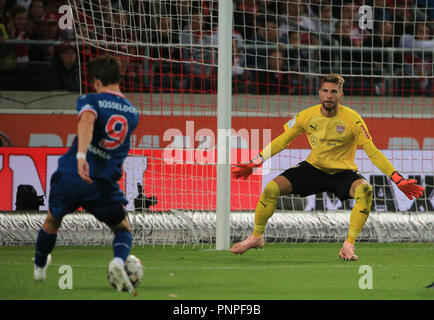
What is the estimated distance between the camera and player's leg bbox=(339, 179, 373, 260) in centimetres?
849

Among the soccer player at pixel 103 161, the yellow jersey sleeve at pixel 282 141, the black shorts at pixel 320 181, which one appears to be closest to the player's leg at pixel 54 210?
the soccer player at pixel 103 161

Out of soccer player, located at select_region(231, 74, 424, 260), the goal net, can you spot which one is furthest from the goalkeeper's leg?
the goal net

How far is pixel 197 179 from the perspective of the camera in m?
10.8

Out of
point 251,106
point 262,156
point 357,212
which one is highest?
point 251,106

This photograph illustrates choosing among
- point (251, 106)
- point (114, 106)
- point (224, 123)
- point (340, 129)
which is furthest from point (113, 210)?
point (251, 106)

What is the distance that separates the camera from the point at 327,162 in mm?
8828

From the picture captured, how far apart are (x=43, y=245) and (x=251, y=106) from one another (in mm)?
8252

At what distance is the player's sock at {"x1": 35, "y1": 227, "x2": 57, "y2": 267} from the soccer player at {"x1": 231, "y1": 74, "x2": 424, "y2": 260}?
2.85m

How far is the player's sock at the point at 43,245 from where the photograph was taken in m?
6.27

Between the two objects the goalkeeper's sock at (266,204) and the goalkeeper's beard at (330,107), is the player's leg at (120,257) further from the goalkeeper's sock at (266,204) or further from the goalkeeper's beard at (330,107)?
the goalkeeper's beard at (330,107)

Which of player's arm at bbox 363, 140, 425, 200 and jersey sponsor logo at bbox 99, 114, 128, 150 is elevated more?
jersey sponsor logo at bbox 99, 114, 128, 150

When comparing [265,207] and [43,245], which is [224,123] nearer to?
[265,207]

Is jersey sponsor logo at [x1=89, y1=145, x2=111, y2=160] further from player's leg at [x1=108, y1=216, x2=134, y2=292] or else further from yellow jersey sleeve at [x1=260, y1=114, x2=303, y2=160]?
yellow jersey sleeve at [x1=260, y1=114, x2=303, y2=160]

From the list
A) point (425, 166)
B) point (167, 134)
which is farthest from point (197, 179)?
point (425, 166)
